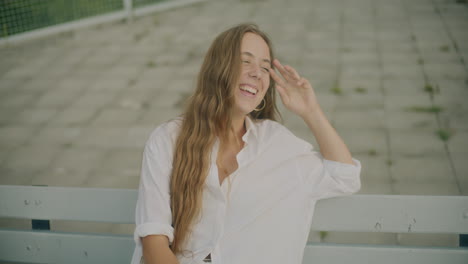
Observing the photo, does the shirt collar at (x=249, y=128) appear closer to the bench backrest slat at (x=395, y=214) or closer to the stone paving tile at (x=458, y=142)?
the bench backrest slat at (x=395, y=214)

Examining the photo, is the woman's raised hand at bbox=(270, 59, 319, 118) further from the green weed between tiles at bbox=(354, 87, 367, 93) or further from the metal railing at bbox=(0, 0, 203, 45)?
the metal railing at bbox=(0, 0, 203, 45)

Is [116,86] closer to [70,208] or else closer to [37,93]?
[37,93]

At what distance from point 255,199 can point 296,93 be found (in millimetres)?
527

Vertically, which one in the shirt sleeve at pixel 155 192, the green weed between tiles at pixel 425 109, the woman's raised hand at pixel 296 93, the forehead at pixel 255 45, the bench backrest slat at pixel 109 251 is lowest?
the green weed between tiles at pixel 425 109

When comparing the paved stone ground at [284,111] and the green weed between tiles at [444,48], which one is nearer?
the paved stone ground at [284,111]

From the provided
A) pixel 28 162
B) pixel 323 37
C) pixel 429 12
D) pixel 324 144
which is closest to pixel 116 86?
pixel 28 162

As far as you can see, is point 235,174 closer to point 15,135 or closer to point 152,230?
point 152,230

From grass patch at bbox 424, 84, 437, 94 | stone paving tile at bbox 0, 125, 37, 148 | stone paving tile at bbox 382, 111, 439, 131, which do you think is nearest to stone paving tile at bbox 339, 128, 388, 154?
stone paving tile at bbox 382, 111, 439, 131

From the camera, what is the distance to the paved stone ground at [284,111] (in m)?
4.40

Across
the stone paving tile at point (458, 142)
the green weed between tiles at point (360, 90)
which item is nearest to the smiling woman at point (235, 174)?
the stone paving tile at point (458, 142)

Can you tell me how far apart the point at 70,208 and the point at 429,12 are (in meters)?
7.38

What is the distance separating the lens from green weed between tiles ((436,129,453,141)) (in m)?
4.63

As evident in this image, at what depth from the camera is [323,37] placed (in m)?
7.41

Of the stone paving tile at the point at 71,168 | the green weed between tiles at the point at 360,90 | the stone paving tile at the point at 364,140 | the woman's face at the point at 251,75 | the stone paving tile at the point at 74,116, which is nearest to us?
the woman's face at the point at 251,75
